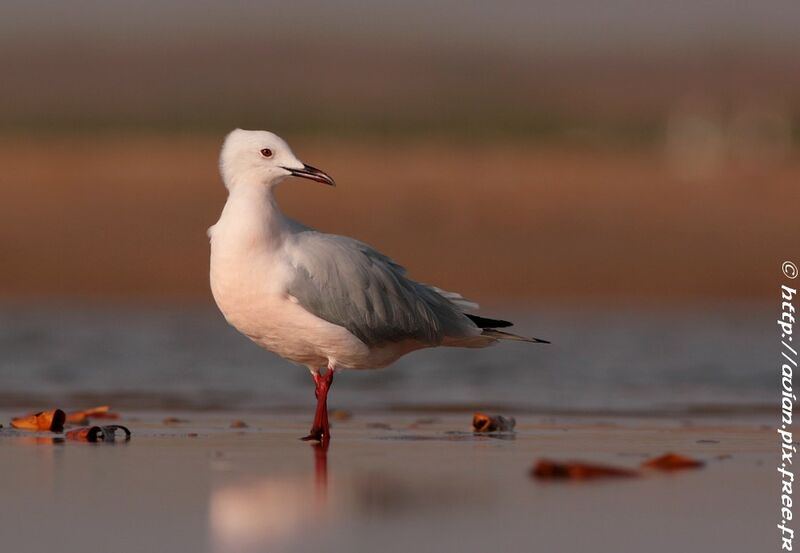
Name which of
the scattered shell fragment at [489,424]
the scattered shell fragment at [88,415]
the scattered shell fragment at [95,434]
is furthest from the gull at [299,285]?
the scattered shell fragment at [88,415]

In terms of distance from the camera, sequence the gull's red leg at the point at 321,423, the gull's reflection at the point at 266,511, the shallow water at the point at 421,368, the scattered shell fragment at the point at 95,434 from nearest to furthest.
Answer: the gull's reflection at the point at 266,511, the scattered shell fragment at the point at 95,434, the gull's red leg at the point at 321,423, the shallow water at the point at 421,368

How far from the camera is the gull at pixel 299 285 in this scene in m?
8.44

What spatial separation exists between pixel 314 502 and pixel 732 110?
93.1 feet

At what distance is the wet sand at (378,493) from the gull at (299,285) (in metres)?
0.42

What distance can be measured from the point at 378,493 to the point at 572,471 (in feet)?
2.72

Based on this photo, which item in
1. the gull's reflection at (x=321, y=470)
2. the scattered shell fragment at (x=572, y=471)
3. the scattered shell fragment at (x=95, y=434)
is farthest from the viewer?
the scattered shell fragment at (x=95, y=434)

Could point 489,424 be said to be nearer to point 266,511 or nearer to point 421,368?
point 266,511

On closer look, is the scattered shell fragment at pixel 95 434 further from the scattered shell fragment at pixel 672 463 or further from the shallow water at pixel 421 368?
the scattered shell fragment at pixel 672 463

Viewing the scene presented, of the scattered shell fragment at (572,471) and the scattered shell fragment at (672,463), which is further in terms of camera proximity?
the scattered shell fragment at (672,463)

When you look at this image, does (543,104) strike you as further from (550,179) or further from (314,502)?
(314,502)

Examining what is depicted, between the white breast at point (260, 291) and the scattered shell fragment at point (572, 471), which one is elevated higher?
the white breast at point (260, 291)

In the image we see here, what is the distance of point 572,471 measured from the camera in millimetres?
6934

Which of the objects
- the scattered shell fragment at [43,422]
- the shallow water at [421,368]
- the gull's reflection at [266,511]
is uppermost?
the shallow water at [421,368]

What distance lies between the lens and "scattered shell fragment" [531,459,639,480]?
22.7 feet
